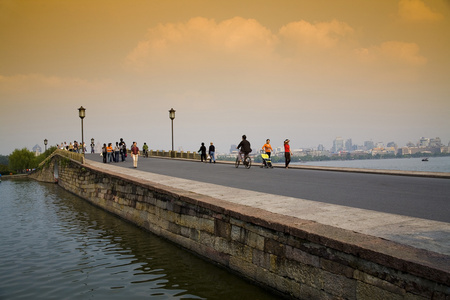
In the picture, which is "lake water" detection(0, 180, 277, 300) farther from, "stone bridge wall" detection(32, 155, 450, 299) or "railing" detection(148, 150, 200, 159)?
"railing" detection(148, 150, 200, 159)

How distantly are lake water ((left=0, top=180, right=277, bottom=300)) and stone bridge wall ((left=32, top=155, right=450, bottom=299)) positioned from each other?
1.34ft

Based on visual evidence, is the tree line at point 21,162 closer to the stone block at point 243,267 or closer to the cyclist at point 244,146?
the cyclist at point 244,146

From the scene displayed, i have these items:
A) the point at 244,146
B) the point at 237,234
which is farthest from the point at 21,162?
the point at 237,234

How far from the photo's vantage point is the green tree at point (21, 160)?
10950 cm

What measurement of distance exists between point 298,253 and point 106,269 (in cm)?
496

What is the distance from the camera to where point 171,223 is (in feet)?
33.9

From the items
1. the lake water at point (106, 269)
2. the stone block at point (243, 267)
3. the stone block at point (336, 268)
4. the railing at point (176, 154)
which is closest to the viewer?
the stone block at point (336, 268)

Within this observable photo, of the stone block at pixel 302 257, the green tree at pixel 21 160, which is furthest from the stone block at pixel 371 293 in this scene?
the green tree at pixel 21 160

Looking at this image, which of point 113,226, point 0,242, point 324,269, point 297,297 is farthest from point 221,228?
point 0,242

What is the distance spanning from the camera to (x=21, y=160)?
109750 mm

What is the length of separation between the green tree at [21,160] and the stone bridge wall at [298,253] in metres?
114

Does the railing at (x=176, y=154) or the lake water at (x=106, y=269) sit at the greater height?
the railing at (x=176, y=154)

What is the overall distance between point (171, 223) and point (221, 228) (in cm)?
291

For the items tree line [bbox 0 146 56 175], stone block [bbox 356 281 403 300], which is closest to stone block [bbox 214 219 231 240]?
stone block [bbox 356 281 403 300]
